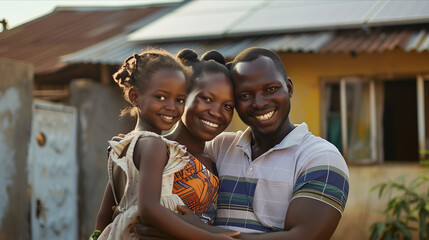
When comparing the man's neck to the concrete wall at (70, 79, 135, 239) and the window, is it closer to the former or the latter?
the window

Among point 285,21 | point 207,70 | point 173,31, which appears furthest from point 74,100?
point 207,70

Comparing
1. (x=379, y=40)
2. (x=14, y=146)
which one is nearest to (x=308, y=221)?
(x=14, y=146)

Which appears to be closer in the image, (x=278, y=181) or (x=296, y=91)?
(x=278, y=181)

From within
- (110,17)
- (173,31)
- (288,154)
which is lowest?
(288,154)

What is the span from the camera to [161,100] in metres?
2.78

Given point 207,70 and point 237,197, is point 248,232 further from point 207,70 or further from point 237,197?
point 207,70

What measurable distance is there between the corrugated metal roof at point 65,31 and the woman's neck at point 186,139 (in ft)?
23.4

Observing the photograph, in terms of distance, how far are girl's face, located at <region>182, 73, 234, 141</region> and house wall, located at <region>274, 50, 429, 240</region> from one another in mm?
5690

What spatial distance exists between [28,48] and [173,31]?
3.86 meters

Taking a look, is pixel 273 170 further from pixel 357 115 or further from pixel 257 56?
pixel 357 115

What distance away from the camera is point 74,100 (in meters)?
8.90

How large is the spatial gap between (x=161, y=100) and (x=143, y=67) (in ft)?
0.58

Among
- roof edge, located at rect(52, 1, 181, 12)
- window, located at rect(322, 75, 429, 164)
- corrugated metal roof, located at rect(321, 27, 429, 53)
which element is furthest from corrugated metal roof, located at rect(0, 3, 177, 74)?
corrugated metal roof, located at rect(321, 27, 429, 53)

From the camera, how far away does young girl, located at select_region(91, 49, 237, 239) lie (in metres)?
2.48
